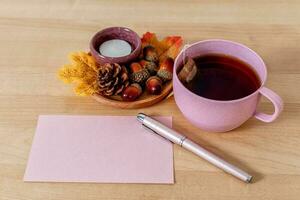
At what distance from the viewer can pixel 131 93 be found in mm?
559

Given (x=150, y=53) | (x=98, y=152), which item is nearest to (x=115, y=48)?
(x=150, y=53)

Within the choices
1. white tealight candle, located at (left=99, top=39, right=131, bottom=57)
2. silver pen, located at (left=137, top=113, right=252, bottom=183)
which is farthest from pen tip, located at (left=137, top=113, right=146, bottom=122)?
white tealight candle, located at (left=99, top=39, right=131, bottom=57)

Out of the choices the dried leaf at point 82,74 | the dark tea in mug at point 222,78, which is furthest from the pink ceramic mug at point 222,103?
the dried leaf at point 82,74

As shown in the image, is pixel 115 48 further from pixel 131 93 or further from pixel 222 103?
pixel 222 103

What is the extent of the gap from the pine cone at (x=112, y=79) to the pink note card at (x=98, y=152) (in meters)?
0.04

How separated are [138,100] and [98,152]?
98mm

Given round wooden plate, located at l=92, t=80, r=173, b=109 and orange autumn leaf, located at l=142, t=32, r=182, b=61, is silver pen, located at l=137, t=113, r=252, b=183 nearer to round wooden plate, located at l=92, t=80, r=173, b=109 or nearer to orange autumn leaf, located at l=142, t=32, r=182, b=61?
round wooden plate, located at l=92, t=80, r=173, b=109

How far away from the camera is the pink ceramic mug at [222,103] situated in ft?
1.58

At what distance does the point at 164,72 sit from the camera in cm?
58

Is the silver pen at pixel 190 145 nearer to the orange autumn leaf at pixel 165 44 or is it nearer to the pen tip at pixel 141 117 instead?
the pen tip at pixel 141 117

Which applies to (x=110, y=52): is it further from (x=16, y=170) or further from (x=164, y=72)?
(x=16, y=170)

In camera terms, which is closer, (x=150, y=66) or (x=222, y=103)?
(x=222, y=103)

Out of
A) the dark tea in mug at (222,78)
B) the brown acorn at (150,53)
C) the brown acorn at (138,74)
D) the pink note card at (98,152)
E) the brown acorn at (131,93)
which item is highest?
the dark tea in mug at (222,78)

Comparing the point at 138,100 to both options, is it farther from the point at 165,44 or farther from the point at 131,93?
the point at 165,44
